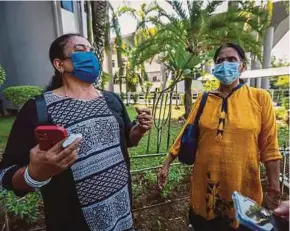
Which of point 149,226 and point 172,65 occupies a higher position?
point 172,65

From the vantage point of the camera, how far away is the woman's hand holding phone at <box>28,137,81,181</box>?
0.87 m

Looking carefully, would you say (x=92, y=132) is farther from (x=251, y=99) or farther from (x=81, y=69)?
(x=251, y=99)

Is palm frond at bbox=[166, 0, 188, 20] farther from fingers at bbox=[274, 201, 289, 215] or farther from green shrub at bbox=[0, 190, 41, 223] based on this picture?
fingers at bbox=[274, 201, 289, 215]

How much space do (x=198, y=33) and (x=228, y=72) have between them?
486cm

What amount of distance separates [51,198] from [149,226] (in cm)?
169

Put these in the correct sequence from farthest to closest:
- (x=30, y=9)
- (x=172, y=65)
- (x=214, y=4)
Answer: (x=30, y=9)
(x=214, y=4)
(x=172, y=65)

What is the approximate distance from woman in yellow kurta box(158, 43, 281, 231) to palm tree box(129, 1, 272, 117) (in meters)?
4.08

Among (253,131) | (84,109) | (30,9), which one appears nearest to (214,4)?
(30,9)

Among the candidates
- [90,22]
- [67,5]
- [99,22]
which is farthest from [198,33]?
[67,5]

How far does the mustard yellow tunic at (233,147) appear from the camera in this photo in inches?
63.4

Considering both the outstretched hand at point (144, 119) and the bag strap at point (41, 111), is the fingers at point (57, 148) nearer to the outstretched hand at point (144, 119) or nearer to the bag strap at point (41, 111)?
the bag strap at point (41, 111)

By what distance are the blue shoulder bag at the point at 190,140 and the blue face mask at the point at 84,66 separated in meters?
0.76

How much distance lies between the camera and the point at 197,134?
1789 mm

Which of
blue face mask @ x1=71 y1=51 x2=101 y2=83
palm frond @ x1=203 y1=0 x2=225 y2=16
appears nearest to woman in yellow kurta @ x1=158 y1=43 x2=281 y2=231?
blue face mask @ x1=71 y1=51 x2=101 y2=83
